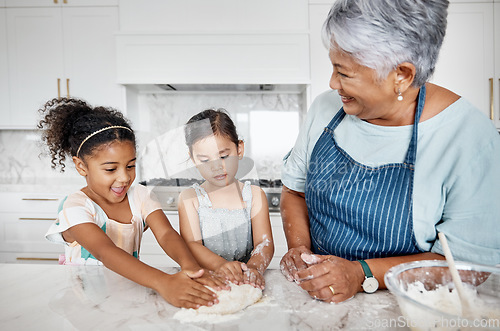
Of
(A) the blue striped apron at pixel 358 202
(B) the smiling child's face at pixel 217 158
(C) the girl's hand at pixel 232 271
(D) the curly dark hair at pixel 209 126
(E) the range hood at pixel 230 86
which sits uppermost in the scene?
(E) the range hood at pixel 230 86

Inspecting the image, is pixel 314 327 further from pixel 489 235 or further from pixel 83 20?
pixel 83 20

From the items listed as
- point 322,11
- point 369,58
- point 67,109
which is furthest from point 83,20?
point 369,58

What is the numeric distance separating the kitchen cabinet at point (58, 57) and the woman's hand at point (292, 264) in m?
1.64

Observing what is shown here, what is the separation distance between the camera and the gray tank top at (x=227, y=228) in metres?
0.64

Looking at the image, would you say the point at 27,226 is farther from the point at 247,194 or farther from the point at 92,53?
the point at 247,194

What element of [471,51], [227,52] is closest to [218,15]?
[227,52]

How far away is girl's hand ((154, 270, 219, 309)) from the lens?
531 mm

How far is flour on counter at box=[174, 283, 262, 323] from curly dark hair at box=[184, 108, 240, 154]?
8.8 inches

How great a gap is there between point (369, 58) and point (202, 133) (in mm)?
290

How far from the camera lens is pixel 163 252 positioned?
78cm

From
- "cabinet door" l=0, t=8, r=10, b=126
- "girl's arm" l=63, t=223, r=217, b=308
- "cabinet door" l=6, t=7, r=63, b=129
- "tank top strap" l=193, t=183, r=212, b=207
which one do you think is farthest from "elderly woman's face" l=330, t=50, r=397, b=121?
"cabinet door" l=0, t=8, r=10, b=126

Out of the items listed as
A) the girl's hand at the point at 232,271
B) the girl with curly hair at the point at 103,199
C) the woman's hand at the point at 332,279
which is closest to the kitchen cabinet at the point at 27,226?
the girl with curly hair at the point at 103,199

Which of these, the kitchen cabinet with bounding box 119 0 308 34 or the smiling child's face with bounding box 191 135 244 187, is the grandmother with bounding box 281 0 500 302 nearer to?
the smiling child's face with bounding box 191 135 244 187

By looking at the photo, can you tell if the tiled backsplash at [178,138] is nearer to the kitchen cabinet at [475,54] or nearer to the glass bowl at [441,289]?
the glass bowl at [441,289]
